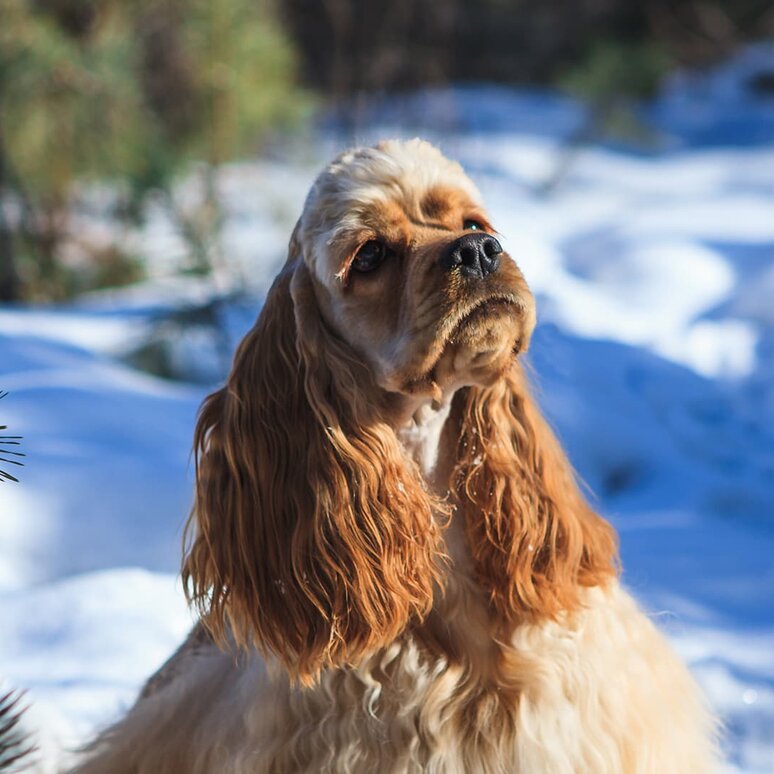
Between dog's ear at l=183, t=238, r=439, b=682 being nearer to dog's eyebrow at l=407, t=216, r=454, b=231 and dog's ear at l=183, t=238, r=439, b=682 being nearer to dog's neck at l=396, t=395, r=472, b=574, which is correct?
dog's neck at l=396, t=395, r=472, b=574

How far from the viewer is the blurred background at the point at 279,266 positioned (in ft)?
9.71

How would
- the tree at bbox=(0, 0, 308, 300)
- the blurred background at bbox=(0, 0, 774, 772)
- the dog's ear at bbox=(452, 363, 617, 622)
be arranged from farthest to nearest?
the tree at bbox=(0, 0, 308, 300) < the blurred background at bbox=(0, 0, 774, 772) < the dog's ear at bbox=(452, 363, 617, 622)

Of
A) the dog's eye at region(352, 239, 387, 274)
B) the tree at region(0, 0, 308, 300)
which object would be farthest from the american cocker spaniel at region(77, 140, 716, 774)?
the tree at region(0, 0, 308, 300)

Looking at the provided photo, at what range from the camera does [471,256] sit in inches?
63.7

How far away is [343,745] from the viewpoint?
1.76 metres

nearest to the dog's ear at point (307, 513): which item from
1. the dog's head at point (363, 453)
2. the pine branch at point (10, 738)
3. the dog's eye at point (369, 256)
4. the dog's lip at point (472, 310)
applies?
the dog's head at point (363, 453)

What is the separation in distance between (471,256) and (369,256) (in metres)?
0.21

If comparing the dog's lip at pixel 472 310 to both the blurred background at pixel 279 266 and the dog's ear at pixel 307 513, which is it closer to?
the dog's ear at pixel 307 513

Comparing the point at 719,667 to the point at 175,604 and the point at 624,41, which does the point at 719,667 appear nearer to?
the point at 175,604

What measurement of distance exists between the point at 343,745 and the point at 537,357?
7.71 ft

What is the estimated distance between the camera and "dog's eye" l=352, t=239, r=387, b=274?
176 cm

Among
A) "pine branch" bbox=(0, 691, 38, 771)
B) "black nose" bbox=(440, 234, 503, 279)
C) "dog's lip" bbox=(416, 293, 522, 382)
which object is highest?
"black nose" bbox=(440, 234, 503, 279)

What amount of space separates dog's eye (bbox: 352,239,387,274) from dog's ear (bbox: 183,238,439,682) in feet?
0.43

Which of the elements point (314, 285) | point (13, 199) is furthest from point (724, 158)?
point (314, 285)
